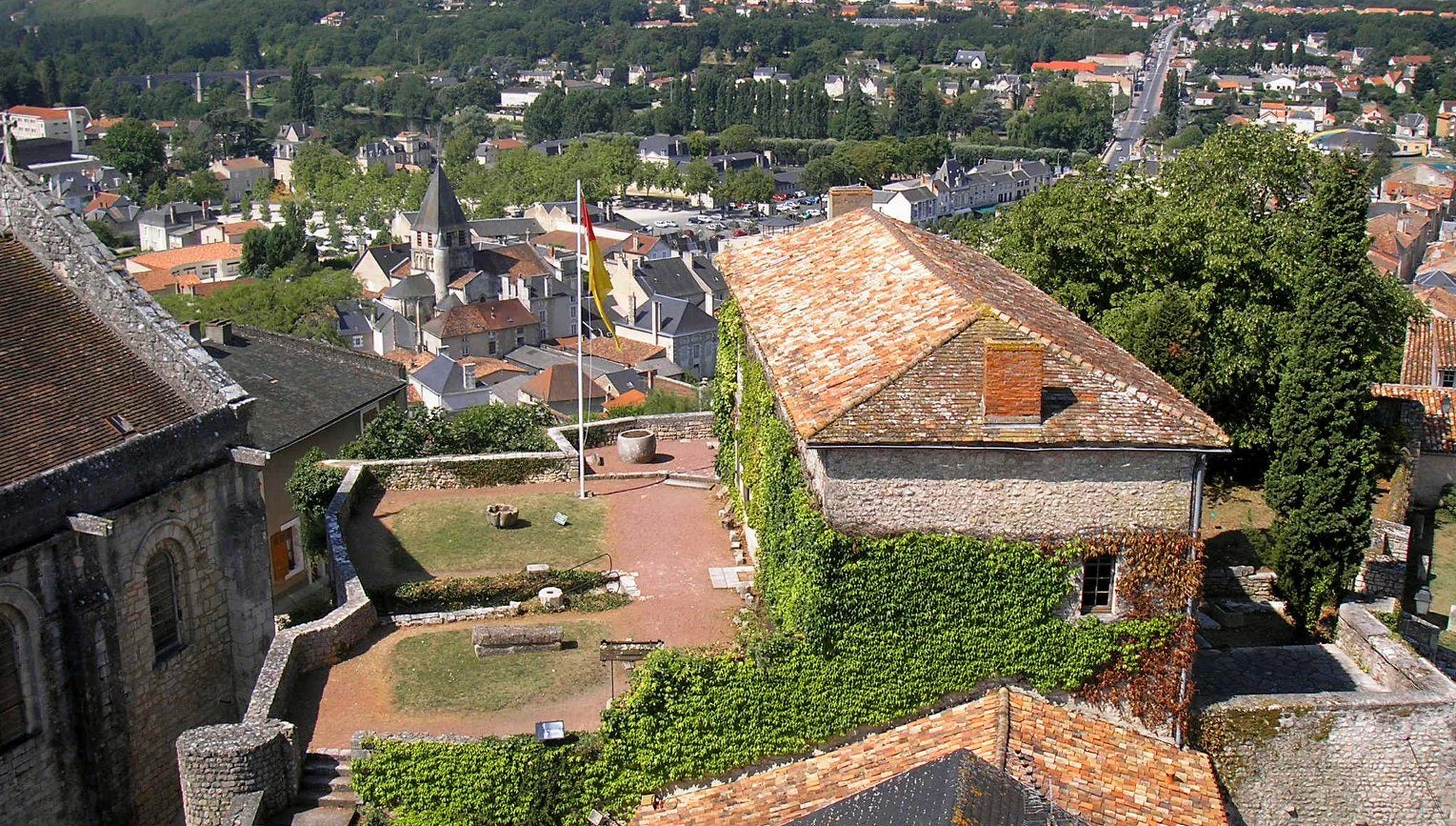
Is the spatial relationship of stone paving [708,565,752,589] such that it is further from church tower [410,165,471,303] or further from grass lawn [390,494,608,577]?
church tower [410,165,471,303]

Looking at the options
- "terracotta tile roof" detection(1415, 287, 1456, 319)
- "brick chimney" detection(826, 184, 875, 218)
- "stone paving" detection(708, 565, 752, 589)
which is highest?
"brick chimney" detection(826, 184, 875, 218)

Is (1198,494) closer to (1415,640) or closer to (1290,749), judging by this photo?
(1290,749)

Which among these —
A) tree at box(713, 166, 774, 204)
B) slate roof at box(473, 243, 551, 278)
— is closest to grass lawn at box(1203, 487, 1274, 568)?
slate roof at box(473, 243, 551, 278)

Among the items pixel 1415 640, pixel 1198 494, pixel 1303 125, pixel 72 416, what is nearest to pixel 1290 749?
pixel 1198 494

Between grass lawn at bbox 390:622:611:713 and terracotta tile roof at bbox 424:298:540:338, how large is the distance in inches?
2855

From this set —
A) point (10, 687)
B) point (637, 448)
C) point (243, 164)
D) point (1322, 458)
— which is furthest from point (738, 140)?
point (10, 687)

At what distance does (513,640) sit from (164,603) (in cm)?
555

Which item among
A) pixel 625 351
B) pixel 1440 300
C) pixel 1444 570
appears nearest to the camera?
pixel 1444 570

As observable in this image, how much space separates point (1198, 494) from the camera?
18.9 meters

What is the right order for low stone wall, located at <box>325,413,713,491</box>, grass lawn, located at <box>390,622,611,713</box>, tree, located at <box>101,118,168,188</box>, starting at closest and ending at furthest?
1. grass lawn, located at <box>390,622,611,713</box>
2. low stone wall, located at <box>325,413,713,491</box>
3. tree, located at <box>101,118,168,188</box>

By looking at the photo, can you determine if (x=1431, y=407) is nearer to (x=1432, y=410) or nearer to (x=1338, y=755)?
(x=1432, y=410)

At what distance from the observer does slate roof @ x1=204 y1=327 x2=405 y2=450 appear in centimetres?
3709

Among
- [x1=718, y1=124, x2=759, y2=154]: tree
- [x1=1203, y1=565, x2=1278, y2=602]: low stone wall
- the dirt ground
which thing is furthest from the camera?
[x1=718, y1=124, x2=759, y2=154]: tree

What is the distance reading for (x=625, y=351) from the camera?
88625 millimetres
